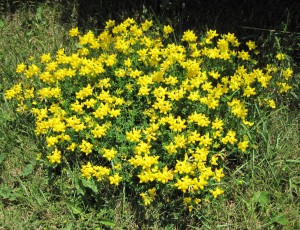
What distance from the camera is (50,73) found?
416 cm

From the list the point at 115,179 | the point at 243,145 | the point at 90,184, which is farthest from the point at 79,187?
the point at 243,145

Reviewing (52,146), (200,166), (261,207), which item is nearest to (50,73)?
(52,146)

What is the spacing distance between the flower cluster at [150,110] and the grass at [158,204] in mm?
158

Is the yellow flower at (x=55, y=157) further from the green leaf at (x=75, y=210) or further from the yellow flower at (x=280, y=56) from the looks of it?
the yellow flower at (x=280, y=56)

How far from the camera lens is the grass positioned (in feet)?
11.1

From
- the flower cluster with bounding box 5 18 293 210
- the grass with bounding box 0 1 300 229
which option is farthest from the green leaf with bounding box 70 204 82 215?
the flower cluster with bounding box 5 18 293 210

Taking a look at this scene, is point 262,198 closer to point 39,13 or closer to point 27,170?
point 27,170

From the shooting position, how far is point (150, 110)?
3.53 m

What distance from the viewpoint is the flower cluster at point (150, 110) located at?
10.8 feet

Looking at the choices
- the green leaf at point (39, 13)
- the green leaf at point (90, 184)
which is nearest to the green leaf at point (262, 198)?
the green leaf at point (90, 184)

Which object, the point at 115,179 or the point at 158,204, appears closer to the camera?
the point at 115,179

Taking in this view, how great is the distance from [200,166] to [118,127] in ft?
2.58

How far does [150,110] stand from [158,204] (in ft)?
2.52

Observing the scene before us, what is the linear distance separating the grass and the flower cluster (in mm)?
158
